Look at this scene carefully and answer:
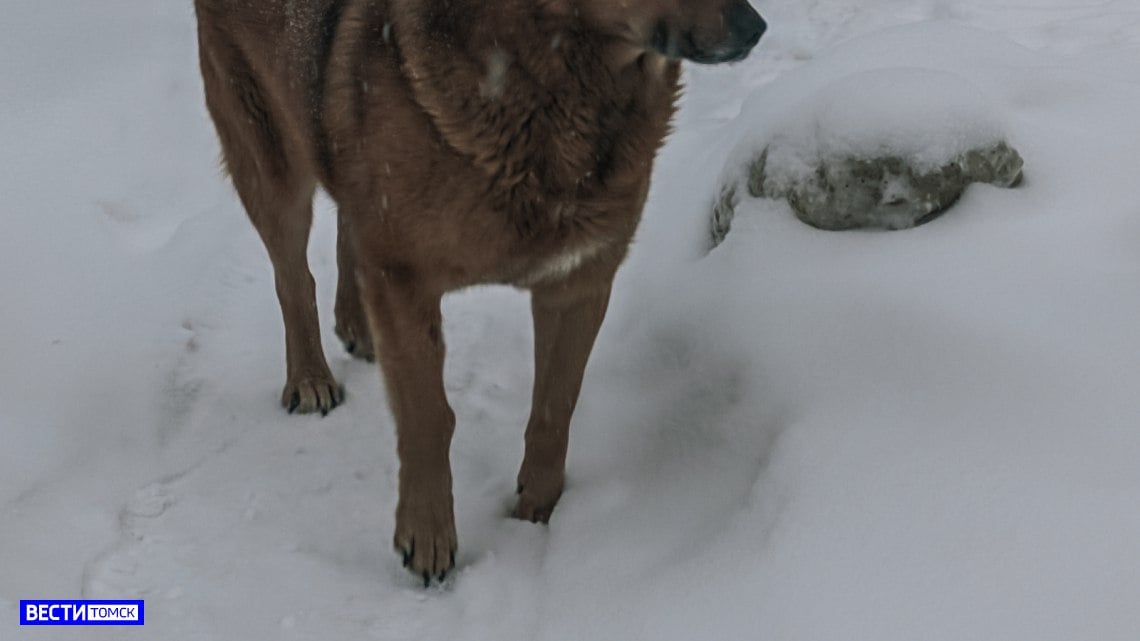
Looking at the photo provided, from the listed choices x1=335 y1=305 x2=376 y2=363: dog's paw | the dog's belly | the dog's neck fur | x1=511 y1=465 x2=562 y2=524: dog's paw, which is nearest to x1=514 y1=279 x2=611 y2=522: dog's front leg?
x1=511 y1=465 x2=562 y2=524: dog's paw

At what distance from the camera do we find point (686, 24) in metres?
2.23

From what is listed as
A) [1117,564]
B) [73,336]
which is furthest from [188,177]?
[1117,564]

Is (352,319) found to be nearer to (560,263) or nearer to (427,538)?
(427,538)

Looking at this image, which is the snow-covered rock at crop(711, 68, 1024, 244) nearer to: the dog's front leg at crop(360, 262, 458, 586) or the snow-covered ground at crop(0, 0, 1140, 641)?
the snow-covered ground at crop(0, 0, 1140, 641)

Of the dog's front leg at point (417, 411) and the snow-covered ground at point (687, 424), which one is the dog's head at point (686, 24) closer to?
the dog's front leg at point (417, 411)

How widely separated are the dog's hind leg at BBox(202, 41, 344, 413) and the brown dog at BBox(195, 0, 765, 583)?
0.17 meters

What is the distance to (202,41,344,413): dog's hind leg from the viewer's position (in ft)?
10.7

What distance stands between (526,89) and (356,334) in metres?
1.72

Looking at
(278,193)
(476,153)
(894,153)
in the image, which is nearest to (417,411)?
(476,153)

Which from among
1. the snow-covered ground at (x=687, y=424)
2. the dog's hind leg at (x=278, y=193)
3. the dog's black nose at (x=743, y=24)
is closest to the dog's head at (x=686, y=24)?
the dog's black nose at (x=743, y=24)

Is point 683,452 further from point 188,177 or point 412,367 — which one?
point 188,177

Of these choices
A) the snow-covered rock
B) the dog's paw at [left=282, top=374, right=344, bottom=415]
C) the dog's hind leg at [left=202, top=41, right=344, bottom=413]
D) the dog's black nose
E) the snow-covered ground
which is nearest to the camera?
the dog's black nose

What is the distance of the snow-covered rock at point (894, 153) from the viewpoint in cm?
315

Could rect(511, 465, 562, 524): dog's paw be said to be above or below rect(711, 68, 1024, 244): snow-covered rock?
below
